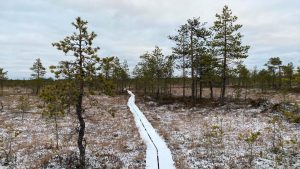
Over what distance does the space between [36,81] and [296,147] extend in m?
62.1

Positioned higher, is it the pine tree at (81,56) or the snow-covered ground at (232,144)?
the pine tree at (81,56)

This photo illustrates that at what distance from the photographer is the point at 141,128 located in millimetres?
24172

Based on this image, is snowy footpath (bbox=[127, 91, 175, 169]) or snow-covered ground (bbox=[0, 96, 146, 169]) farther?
snow-covered ground (bbox=[0, 96, 146, 169])

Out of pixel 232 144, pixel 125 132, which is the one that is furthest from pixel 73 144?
pixel 232 144

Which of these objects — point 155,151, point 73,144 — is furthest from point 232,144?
point 73,144

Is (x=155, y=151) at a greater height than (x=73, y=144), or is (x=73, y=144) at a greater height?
(x=155, y=151)

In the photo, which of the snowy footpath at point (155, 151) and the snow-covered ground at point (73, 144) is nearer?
the snowy footpath at point (155, 151)

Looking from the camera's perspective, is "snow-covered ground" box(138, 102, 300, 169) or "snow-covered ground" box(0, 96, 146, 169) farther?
"snow-covered ground" box(0, 96, 146, 169)

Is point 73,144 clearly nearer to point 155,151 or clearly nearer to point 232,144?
point 155,151

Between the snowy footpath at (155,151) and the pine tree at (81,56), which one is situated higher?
the pine tree at (81,56)

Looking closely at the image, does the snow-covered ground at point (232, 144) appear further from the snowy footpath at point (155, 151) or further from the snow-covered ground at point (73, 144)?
the snow-covered ground at point (73, 144)

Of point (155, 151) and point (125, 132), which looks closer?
point (155, 151)

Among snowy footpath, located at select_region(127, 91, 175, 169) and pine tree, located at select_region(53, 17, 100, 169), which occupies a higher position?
pine tree, located at select_region(53, 17, 100, 169)

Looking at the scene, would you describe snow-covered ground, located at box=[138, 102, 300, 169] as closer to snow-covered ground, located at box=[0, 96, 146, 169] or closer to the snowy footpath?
the snowy footpath
